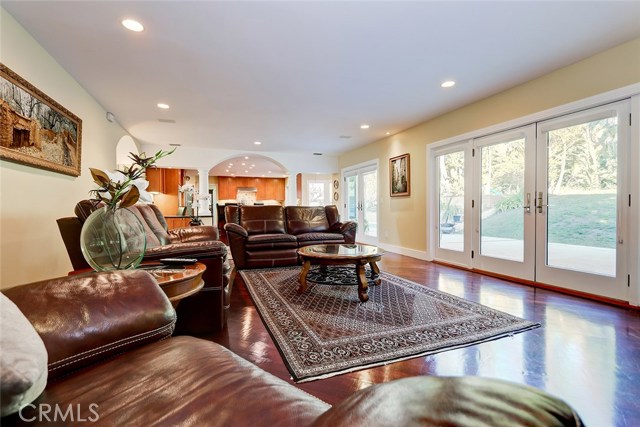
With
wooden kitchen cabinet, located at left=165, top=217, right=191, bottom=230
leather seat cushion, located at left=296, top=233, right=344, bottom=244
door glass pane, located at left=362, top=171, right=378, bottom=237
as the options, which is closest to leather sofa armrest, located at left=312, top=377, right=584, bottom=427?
leather seat cushion, located at left=296, top=233, right=344, bottom=244

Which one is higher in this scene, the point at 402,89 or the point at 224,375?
the point at 402,89

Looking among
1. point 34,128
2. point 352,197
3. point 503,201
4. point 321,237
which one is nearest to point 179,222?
point 321,237

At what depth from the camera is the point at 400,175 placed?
558cm

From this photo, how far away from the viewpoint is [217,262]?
1.99 m

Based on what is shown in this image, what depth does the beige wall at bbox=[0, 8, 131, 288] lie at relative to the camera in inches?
86.4

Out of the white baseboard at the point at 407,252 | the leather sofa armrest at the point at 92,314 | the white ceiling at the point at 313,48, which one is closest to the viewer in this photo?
the leather sofa armrest at the point at 92,314

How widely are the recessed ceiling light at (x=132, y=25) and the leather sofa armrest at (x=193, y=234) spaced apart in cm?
197

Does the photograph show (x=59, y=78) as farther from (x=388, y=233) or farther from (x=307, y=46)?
(x=388, y=233)

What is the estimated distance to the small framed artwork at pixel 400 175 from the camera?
537 cm

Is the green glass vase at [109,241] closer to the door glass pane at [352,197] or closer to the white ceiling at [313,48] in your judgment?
the white ceiling at [313,48]

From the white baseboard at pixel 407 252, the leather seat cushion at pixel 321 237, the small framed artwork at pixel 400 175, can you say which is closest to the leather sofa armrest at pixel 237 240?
the leather seat cushion at pixel 321 237

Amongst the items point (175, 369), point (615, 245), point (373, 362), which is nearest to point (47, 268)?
point (175, 369)

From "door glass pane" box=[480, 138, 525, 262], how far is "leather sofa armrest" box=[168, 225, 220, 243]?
3.62 meters

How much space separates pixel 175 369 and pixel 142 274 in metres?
0.47
